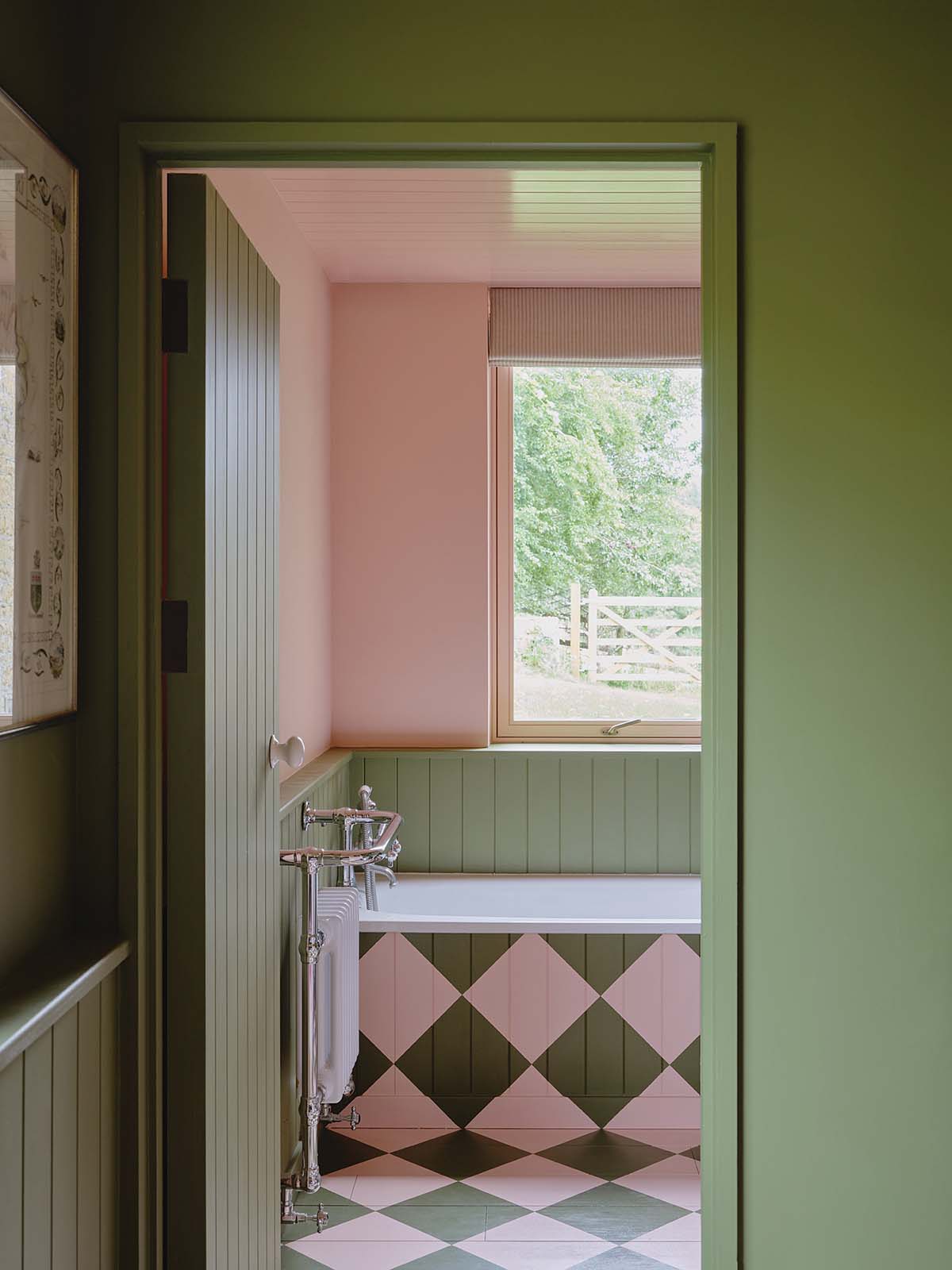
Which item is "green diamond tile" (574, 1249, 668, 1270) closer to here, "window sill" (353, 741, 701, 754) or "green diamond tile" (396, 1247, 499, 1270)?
"green diamond tile" (396, 1247, 499, 1270)

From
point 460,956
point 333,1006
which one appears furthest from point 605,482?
point 333,1006

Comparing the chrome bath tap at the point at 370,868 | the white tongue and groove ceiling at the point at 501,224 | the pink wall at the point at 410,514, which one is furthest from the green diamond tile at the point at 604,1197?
the white tongue and groove ceiling at the point at 501,224

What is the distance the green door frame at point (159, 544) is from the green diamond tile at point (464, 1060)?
1.51 m

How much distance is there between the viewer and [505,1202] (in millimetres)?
2746

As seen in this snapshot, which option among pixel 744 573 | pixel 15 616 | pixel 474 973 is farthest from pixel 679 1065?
pixel 15 616

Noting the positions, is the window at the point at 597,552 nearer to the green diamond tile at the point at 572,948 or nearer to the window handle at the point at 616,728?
the window handle at the point at 616,728

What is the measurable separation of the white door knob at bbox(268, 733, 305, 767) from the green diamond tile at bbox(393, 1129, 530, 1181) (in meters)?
1.39

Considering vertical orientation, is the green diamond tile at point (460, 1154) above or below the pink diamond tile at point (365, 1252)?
below

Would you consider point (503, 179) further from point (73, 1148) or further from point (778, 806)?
point (73, 1148)

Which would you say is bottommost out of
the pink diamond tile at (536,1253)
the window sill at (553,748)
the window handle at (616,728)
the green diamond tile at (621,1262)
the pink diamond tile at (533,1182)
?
the pink diamond tile at (533,1182)

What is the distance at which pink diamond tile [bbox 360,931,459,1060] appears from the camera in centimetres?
313

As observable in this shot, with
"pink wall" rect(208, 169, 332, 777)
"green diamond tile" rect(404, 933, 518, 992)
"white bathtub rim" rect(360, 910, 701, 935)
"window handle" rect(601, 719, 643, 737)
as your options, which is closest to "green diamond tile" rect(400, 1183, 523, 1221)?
"green diamond tile" rect(404, 933, 518, 992)

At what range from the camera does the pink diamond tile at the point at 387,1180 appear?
9.08 ft

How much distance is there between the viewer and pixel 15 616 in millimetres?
1351
